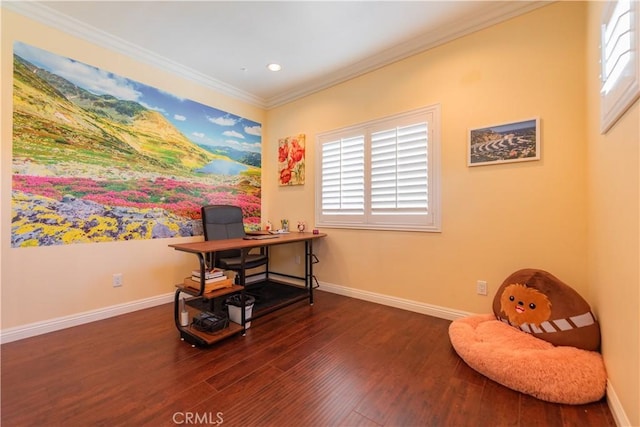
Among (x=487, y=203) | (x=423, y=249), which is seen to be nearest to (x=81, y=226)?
(x=423, y=249)

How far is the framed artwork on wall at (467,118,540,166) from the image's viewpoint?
2.07 metres

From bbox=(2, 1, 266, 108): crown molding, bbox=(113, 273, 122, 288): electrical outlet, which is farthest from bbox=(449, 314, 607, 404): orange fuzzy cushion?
bbox=(2, 1, 266, 108): crown molding

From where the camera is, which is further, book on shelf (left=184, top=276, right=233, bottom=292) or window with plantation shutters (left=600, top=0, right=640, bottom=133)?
book on shelf (left=184, top=276, right=233, bottom=292)

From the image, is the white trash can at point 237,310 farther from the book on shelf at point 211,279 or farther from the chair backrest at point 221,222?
the chair backrest at point 221,222

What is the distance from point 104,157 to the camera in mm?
2535

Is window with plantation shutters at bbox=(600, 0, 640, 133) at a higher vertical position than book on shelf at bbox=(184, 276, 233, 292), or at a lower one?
higher

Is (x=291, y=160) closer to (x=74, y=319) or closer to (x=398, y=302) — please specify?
(x=398, y=302)

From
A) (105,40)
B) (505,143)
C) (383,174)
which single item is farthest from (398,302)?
(105,40)

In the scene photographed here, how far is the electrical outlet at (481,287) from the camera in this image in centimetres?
228

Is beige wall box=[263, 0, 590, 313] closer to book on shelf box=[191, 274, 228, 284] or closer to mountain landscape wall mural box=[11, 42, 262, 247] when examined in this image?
book on shelf box=[191, 274, 228, 284]

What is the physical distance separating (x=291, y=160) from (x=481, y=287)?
276 centimetres

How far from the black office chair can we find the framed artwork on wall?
94.9 inches

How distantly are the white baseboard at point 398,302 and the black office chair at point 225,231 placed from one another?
3.18ft

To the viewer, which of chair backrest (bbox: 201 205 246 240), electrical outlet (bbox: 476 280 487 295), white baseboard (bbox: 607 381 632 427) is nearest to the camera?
white baseboard (bbox: 607 381 632 427)
